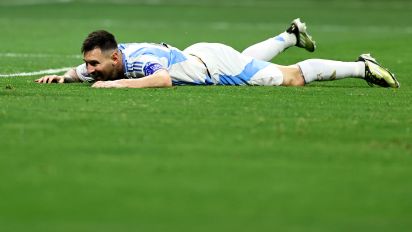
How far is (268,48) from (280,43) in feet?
0.65

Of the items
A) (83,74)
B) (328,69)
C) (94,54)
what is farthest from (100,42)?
(328,69)

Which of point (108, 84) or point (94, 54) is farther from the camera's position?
point (94, 54)

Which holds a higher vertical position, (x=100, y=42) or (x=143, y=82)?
(x=100, y=42)

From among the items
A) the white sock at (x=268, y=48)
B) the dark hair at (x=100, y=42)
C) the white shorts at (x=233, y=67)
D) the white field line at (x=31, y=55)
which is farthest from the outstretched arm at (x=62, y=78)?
the white field line at (x=31, y=55)

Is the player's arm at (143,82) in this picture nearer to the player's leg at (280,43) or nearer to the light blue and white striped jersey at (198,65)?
the light blue and white striped jersey at (198,65)

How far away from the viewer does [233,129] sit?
6160mm

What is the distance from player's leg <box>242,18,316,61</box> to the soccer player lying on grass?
0.08m

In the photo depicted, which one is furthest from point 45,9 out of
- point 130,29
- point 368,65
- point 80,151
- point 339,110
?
point 80,151

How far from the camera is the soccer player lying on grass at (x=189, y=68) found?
8227mm

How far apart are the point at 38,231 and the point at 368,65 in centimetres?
523

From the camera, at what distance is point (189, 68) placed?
8484 millimetres

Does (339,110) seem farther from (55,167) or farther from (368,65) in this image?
(55,167)

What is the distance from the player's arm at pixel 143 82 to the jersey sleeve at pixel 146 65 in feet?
0.15

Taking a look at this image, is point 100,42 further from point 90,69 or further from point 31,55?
point 31,55
